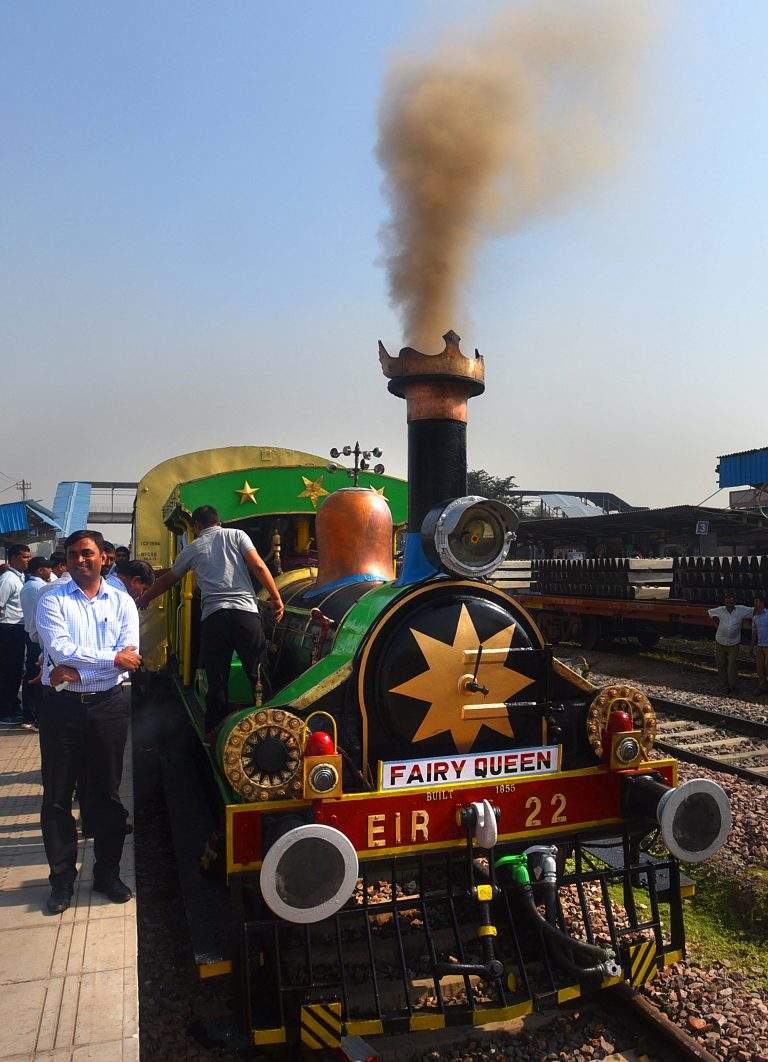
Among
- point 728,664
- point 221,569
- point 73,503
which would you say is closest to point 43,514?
point 73,503

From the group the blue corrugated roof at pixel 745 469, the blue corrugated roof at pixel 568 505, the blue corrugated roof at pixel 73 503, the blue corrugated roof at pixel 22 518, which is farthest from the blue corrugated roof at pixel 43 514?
the blue corrugated roof at pixel 745 469

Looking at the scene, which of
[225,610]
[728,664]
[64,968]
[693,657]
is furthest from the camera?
[693,657]

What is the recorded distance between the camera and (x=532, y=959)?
3514 millimetres

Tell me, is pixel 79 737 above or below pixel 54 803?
above

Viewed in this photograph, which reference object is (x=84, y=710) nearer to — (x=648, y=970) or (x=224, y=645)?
(x=224, y=645)

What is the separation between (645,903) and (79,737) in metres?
2.97

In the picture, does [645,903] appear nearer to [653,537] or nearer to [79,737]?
[79,737]

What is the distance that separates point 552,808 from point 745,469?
80.7ft

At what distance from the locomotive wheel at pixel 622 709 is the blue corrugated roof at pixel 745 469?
2332 centimetres

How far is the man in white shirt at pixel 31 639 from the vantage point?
7.00 metres

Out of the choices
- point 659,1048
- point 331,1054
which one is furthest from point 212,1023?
point 659,1048

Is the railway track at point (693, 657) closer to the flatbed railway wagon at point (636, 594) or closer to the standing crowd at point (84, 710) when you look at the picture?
the flatbed railway wagon at point (636, 594)

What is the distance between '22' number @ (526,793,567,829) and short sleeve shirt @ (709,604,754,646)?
8080mm

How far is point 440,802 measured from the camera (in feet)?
10.3
